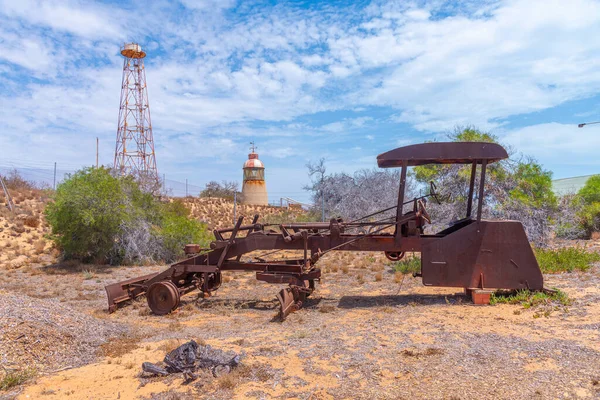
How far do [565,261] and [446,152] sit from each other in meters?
5.71

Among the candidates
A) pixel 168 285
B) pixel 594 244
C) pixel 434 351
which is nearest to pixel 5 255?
pixel 168 285

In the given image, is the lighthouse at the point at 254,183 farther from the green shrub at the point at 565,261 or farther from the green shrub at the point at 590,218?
the green shrub at the point at 565,261

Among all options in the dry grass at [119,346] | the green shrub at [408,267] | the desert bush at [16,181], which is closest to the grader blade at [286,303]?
the dry grass at [119,346]

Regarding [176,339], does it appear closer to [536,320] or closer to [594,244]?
[536,320]

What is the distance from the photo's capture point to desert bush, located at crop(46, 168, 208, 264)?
15.2m

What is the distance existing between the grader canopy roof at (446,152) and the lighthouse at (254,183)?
3707cm

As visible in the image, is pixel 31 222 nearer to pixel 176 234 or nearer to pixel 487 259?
pixel 176 234

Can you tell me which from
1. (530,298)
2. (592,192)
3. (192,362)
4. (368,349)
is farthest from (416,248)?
(592,192)

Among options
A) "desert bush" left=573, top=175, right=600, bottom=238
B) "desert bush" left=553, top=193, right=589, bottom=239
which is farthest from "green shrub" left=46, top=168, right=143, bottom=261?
"desert bush" left=573, top=175, right=600, bottom=238

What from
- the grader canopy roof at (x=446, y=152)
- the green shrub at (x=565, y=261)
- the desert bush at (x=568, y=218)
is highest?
the grader canopy roof at (x=446, y=152)

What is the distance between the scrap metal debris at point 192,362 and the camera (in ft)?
16.2

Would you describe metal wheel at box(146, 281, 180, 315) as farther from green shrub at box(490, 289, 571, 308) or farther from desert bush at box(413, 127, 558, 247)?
desert bush at box(413, 127, 558, 247)

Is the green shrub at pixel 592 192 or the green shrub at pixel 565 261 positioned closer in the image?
the green shrub at pixel 565 261

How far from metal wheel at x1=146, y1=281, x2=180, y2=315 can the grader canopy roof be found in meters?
4.43
